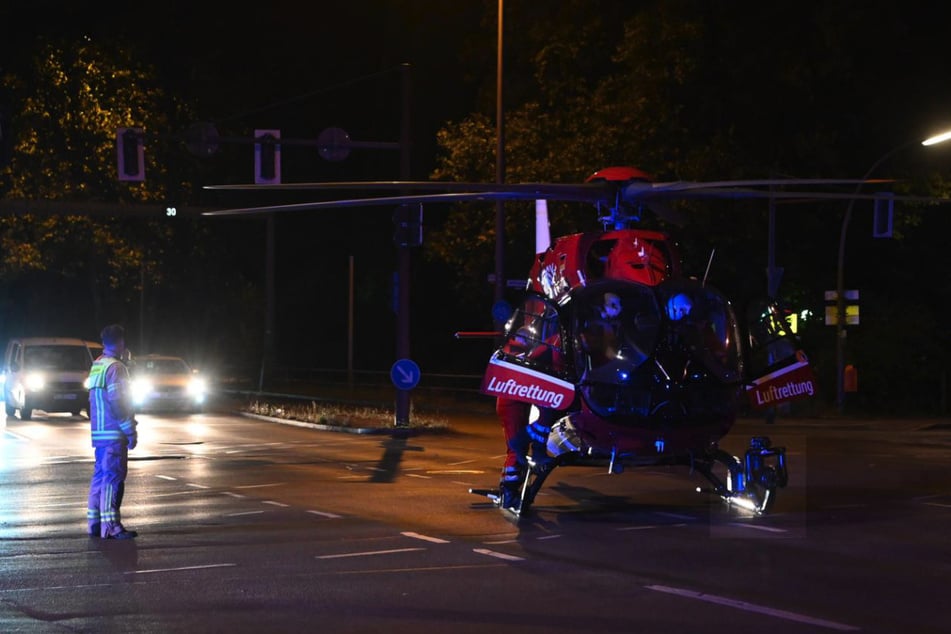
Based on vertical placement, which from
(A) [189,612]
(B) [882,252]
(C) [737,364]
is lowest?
(A) [189,612]

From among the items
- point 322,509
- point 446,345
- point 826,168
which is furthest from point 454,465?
point 446,345

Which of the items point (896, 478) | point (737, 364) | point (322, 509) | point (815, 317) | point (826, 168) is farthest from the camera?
point (815, 317)

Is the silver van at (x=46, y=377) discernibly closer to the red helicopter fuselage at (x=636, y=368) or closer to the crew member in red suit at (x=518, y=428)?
the crew member in red suit at (x=518, y=428)

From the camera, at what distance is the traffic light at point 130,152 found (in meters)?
25.2

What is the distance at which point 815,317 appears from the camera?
41.2m

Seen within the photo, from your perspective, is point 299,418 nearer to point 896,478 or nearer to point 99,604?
point 896,478

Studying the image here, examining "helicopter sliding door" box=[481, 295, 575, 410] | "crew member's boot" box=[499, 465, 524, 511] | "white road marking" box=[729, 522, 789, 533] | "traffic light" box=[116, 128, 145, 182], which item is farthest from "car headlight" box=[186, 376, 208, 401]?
"white road marking" box=[729, 522, 789, 533]

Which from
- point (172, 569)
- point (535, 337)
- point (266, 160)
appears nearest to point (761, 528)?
point (535, 337)

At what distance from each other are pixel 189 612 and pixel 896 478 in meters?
11.8

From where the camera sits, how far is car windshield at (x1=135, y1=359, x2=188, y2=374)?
116 ft

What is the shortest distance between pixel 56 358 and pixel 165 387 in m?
2.92

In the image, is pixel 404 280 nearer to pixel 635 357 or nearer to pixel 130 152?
pixel 130 152

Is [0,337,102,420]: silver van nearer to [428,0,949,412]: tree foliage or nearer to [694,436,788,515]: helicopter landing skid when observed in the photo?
[428,0,949,412]: tree foliage

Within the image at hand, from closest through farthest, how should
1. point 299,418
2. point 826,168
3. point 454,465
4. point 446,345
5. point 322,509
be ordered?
point 322,509, point 454,465, point 299,418, point 826,168, point 446,345
